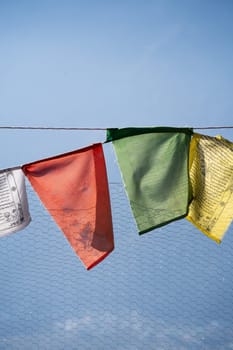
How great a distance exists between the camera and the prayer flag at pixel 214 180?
2.02m

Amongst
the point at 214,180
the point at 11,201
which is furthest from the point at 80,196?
the point at 214,180

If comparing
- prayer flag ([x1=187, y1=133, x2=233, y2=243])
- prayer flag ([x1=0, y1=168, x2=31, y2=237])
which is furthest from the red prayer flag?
prayer flag ([x1=187, y1=133, x2=233, y2=243])

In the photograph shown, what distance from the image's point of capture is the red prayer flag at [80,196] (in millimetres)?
1880

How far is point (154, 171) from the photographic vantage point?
1.93m

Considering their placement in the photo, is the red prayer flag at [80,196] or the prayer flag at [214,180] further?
the prayer flag at [214,180]

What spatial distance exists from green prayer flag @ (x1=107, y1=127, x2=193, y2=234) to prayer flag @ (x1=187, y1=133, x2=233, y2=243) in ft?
0.29

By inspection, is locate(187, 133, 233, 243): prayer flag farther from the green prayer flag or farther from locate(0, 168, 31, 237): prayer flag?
locate(0, 168, 31, 237): prayer flag

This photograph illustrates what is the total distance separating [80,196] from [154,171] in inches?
15.6

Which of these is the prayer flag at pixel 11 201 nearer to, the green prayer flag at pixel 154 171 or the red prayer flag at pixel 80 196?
the red prayer flag at pixel 80 196

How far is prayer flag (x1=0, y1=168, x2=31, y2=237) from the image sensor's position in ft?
6.33

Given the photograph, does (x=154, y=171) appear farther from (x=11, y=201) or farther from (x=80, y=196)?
(x=11, y=201)

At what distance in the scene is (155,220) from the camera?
1955mm

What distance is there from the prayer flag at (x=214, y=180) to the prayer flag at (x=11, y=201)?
92cm

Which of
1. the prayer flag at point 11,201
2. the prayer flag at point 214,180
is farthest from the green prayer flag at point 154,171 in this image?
the prayer flag at point 11,201
